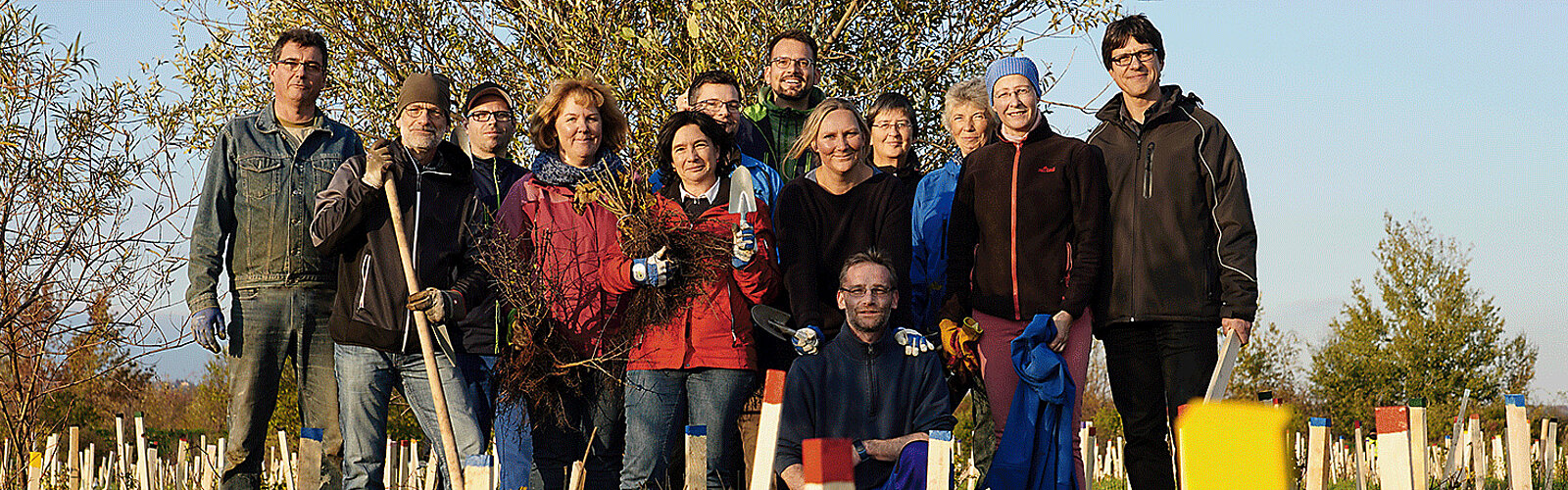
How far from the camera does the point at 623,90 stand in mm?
7992

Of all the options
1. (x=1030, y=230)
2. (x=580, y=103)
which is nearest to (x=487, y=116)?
(x=580, y=103)

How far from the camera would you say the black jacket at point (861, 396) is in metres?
4.82

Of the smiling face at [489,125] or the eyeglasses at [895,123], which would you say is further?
the eyeglasses at [895,123]

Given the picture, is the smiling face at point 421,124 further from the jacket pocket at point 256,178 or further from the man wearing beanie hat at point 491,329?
the jacket pocket at point 256,178

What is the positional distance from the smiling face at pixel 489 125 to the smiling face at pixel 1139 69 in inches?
106

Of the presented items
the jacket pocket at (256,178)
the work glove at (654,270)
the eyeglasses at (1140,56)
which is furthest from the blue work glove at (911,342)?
the jacket pocket at (256,178)

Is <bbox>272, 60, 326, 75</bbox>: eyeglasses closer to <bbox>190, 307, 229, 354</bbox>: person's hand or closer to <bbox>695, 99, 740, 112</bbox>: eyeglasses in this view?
<bbox>190, 307, 229, 354</bbox>: person's hand

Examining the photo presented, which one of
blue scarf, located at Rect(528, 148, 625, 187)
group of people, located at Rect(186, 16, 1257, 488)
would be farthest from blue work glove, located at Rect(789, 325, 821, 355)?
blue scarf, located at Rect(528, 148, 625, 187)

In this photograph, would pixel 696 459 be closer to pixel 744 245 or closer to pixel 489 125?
pixel 744 245

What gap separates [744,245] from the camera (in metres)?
5.11

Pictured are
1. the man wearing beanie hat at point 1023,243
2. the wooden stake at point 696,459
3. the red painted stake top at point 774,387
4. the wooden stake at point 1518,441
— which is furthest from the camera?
the man wearing beanie hat at point 1023,243

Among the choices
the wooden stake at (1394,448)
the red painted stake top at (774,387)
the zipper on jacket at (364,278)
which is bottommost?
the wooden stake at (1394,448)

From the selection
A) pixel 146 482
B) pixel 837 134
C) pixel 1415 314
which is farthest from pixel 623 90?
pixel 1415 314

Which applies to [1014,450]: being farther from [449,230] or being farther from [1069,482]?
[449,230]
